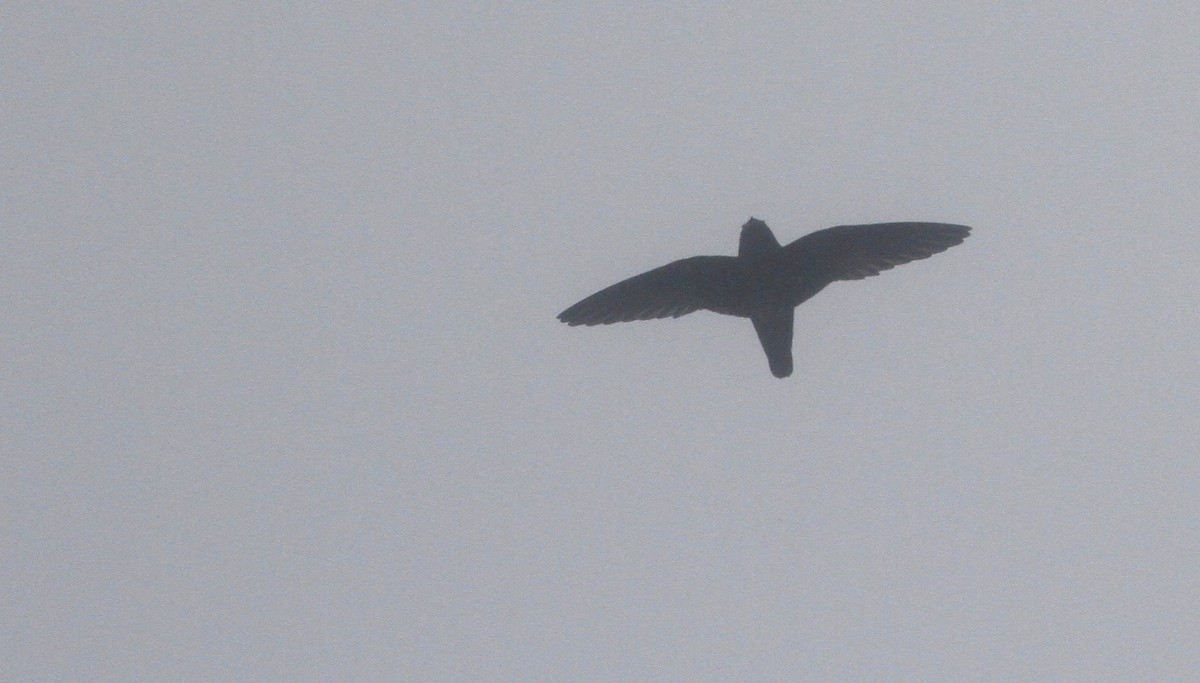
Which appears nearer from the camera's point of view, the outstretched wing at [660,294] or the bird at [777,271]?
the bird at [777,271]

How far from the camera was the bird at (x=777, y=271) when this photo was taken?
14.3 meters

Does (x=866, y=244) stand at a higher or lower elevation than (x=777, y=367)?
higher

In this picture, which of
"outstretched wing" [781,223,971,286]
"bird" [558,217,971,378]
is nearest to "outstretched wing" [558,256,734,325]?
"bird" [558,217,971,378]

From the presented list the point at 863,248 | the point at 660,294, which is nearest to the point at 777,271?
the point at 863,248

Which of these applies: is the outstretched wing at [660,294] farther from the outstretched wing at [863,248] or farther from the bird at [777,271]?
the outstretched wing at [863,248]

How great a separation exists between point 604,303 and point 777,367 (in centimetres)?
174

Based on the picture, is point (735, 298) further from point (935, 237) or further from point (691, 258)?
point (935, 237)

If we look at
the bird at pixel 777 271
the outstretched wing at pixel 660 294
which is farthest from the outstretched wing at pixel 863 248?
the outstretched wing at pixel 660 294

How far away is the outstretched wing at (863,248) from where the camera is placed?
14406 millimetres

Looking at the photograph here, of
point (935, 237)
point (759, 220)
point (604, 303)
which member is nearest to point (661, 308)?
point (604, 303)

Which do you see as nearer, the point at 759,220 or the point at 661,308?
the point at 759,220

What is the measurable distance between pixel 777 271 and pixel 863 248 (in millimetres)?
911

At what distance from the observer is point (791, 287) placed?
14.4 metres

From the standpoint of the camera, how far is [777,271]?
1434 centimetres
